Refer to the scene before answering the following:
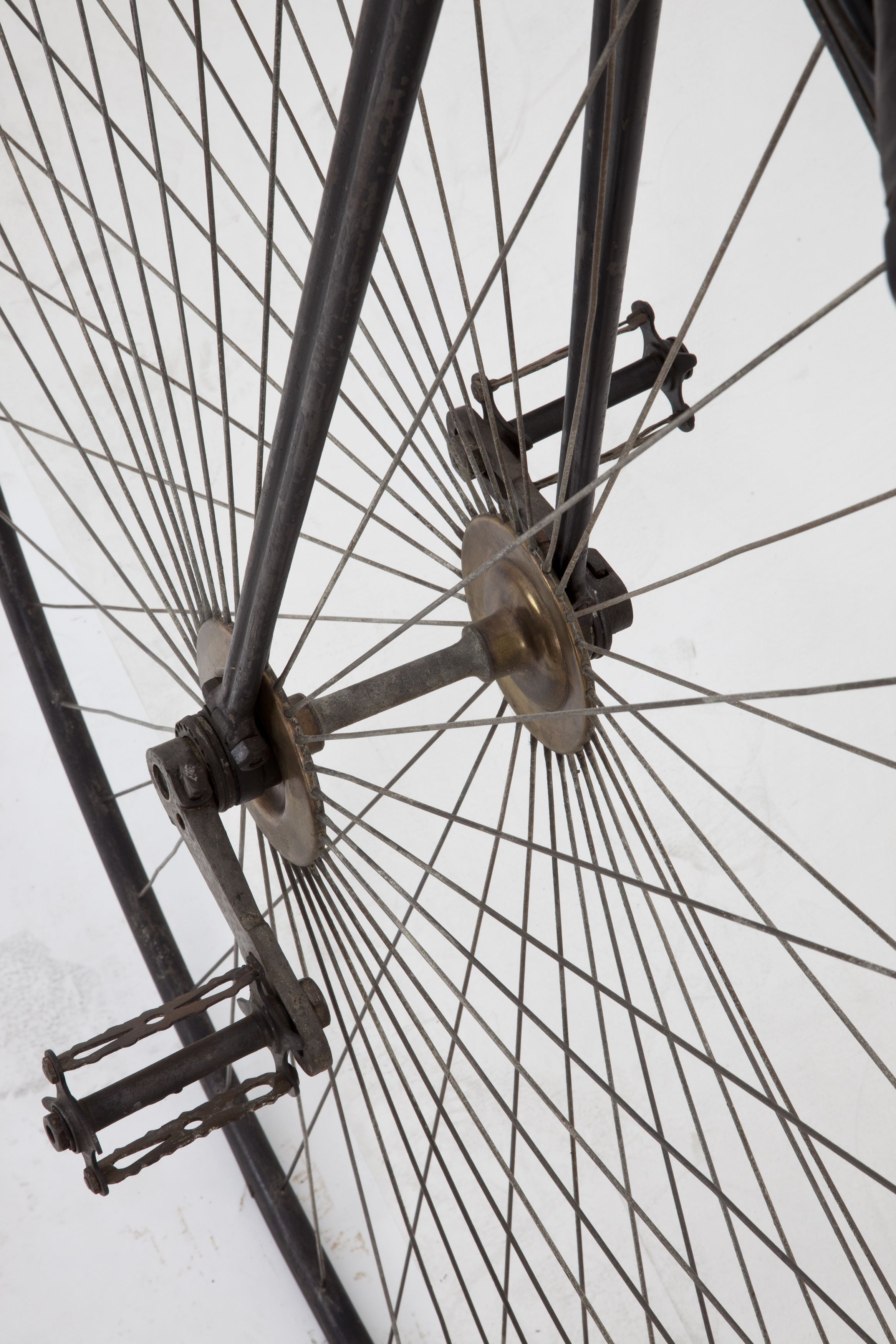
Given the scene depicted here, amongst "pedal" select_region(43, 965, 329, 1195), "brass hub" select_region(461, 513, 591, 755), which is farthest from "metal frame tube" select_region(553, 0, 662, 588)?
"pedal" select_region(43, 965, 329, 1195)

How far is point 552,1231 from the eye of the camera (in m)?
1.30

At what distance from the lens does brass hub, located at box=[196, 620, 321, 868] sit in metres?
0.62

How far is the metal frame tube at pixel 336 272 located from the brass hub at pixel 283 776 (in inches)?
1.7

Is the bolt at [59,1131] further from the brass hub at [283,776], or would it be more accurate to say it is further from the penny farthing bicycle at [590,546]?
the penny farthing bicycle at [590,546]

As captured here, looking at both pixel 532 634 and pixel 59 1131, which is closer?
pixel 59 1131

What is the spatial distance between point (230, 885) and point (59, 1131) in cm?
14

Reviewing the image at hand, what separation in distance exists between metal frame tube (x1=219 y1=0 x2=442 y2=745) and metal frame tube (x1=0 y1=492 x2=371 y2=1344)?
1.52ft

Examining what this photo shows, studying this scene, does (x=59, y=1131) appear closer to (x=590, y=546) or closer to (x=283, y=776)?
(x=283, y=776)

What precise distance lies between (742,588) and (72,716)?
31.6 inches

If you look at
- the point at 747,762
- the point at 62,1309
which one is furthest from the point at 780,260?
the point at 62,1309

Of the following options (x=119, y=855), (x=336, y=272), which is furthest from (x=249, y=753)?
(x=119, y=855)

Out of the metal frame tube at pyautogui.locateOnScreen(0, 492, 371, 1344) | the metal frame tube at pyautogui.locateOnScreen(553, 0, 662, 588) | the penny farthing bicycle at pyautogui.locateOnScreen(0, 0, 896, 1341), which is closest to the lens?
the metal frame tube at pyautogui.locateOnScreen(553, 0, 662, 588)

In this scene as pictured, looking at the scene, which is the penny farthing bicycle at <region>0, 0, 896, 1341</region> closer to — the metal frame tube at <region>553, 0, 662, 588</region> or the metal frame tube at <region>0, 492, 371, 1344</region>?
the metal frame tube at <region>0, 492, 371, 1344</region>

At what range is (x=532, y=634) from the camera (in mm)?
693
